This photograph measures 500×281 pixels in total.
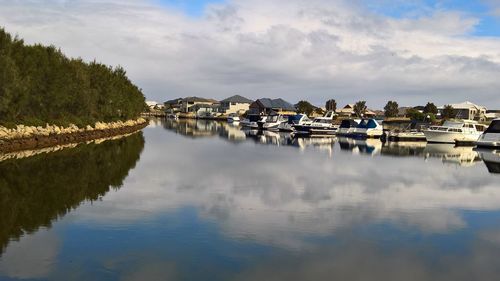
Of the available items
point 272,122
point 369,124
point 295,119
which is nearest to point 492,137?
point 369,124

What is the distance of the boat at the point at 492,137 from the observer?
48875 mm

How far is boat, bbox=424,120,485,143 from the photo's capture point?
57.0m

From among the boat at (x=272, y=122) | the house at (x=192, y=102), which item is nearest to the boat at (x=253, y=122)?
the boat at (x=272, y=122)

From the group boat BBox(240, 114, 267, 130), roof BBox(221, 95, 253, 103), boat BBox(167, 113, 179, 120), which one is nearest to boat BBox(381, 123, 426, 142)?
boat BBox(240, 114, 267, 130)

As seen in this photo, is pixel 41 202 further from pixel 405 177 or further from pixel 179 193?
pixel 405 177

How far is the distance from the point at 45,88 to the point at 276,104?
104m

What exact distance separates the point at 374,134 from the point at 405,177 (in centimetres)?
4092

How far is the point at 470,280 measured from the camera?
33.0ft

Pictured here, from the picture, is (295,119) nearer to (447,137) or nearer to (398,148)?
(447,137)

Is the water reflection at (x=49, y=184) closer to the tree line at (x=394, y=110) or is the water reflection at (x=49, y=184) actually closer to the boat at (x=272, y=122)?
the boat at (x=272, y=122)

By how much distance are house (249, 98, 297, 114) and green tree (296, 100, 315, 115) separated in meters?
4.10

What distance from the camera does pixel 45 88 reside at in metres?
40.2

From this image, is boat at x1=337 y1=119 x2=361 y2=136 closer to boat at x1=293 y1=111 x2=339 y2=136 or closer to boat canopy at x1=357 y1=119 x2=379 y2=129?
boat at x1=293 y1=111 x2=339 y2=136

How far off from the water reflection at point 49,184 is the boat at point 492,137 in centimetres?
3719
